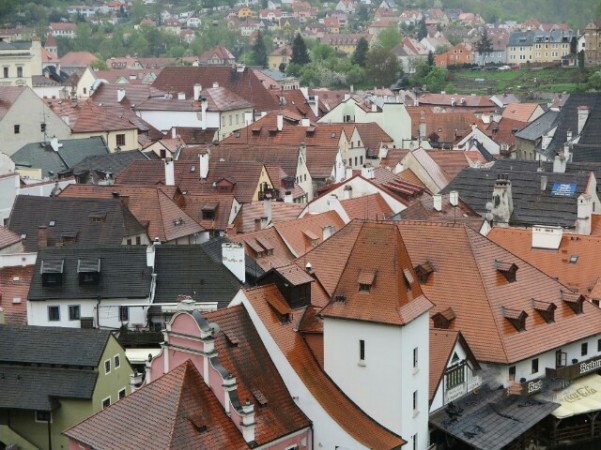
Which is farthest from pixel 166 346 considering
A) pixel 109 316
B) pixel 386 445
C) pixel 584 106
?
pixel 584 106

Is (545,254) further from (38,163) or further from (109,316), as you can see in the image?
(38,163)

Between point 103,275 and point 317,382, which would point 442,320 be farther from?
point 103,275

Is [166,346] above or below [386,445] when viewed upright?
above

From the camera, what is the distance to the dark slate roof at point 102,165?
259 feet

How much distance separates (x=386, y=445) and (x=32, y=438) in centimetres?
1361

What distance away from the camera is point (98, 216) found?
59500 mm

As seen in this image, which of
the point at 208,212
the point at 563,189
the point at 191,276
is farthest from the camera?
the point at 208,212

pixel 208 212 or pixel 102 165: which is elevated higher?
pixel 208 212

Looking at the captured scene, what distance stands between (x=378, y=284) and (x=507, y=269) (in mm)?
9172

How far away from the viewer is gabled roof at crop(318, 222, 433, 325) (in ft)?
124

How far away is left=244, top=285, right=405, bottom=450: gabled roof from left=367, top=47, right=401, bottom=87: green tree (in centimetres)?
14750

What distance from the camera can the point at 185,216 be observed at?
6425 cm

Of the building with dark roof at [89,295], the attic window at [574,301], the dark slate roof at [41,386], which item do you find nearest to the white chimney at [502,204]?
the attic window at [574,301]

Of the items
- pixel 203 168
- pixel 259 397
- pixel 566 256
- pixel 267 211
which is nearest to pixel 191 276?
pixel 259 397
